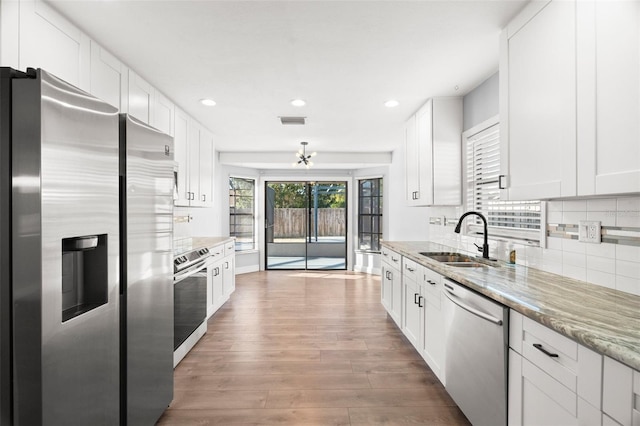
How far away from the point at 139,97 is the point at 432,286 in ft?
9.49

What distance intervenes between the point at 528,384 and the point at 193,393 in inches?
82.7

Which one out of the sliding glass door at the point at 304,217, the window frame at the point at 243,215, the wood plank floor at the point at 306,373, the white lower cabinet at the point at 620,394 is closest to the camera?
the white lower cabinet at the point at 620,394

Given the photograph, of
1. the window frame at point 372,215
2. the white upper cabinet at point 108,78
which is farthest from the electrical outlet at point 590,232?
the window frame at point 372,215

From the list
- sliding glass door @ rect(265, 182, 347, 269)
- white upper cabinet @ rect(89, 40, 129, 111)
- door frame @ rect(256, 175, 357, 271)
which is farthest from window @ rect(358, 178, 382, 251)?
white upper cabinet @ rect(89, 40, 129, 111)

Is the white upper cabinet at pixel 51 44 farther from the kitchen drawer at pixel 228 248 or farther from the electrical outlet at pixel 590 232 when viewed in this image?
the electrical outlet at pixel 590 232

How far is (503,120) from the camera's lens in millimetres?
2006

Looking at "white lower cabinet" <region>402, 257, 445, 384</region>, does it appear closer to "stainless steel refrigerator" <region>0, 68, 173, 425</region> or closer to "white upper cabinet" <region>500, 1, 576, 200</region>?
"white upper cabinet" <region>500, 1, 576, 200</region>

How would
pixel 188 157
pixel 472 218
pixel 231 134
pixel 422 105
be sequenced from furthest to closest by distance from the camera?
pixel 231 134
pixel 188 157
pixel 422 105
pixel 472 218

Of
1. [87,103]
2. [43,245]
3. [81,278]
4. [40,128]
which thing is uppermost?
[87,103]

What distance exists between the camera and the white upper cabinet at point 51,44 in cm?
166

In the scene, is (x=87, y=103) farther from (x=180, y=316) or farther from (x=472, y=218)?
(x=472, y=218)

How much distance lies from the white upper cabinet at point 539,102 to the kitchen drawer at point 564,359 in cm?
70

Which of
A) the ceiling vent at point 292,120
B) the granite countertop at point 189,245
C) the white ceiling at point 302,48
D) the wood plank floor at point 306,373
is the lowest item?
the wood plank floor at point 306,373

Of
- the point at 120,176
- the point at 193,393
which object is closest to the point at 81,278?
the point at 120,176
